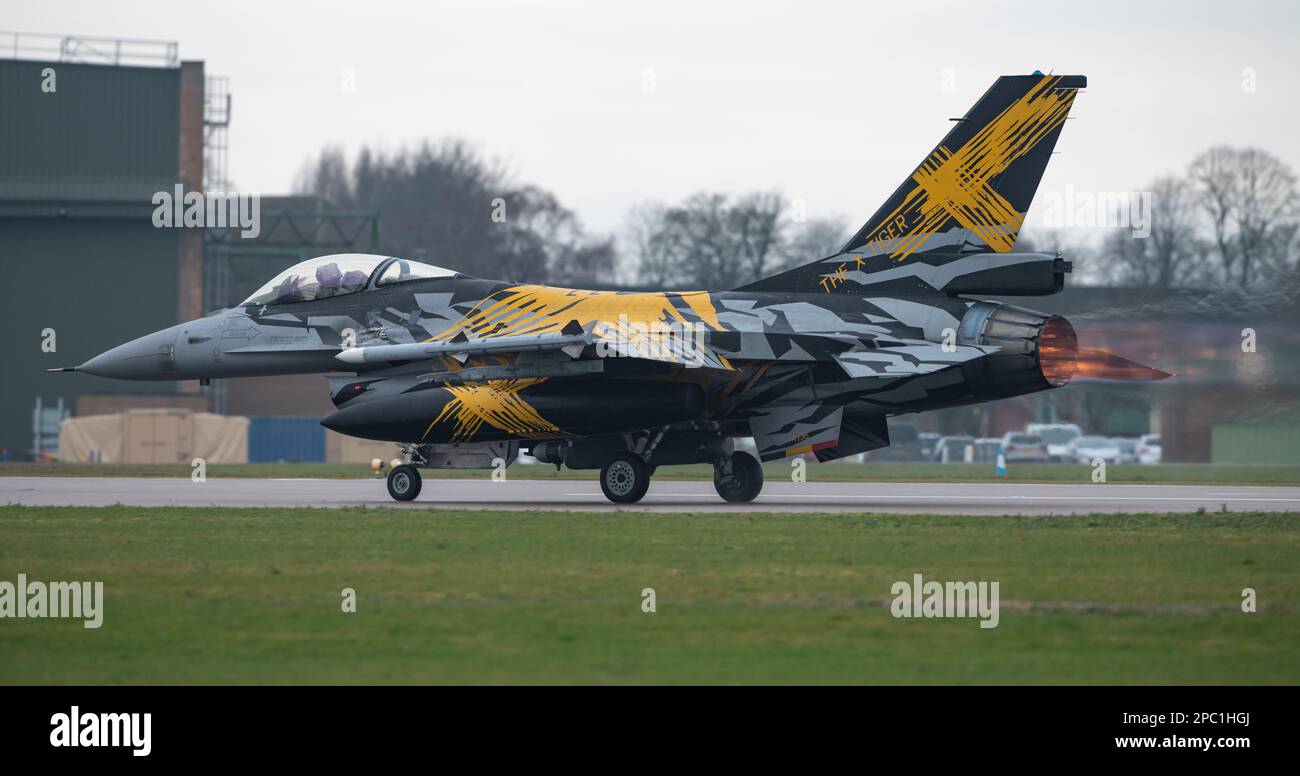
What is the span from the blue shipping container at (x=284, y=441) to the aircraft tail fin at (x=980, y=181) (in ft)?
116

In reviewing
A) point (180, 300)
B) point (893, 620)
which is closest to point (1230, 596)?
point (893, 620)

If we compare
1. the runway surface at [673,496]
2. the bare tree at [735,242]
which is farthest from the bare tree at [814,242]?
the runway surface at [673,496]

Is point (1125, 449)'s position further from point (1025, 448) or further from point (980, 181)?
point (980, 181)

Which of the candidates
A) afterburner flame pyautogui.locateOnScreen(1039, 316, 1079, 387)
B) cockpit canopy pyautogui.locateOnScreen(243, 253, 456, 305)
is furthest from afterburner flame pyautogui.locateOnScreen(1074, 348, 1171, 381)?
cockpit canopy pyautogui.locateOnScreen(243, 253, 456, 305)

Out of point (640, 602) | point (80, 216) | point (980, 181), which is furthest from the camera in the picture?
point (80, 216)

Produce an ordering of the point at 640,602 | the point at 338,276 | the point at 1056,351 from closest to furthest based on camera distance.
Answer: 1. the point at 640,602
2. the point at 1056,351
3. the point at 338,276

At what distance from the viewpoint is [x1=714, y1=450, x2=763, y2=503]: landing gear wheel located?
24438mm

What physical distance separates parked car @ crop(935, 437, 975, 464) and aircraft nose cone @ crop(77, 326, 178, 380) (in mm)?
36970

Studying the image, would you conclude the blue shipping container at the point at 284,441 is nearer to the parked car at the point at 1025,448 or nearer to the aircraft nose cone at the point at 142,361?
the parked car at the point at 1025,448

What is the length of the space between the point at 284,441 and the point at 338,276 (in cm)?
3116

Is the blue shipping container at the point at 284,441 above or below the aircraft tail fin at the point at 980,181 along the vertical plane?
below

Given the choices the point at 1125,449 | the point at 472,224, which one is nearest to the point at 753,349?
the point at 1125,449

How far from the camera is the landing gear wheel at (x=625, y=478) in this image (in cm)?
2384

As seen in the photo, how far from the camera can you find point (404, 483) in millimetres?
24359
